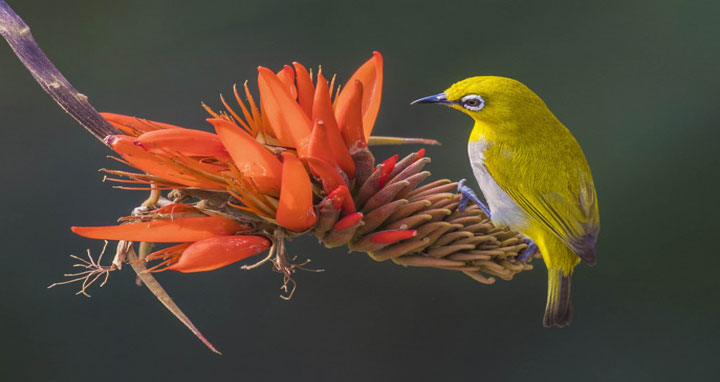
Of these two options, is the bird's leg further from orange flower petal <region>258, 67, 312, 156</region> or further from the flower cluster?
orange flower petal <region>258, 67, 312, 156</region>

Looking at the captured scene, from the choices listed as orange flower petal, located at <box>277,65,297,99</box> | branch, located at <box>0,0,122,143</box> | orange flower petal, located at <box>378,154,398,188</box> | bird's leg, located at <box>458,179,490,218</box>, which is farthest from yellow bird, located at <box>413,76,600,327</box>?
branch, located at <box>0,0,122,143</box>

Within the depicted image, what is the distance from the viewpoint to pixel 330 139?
2.18 ft

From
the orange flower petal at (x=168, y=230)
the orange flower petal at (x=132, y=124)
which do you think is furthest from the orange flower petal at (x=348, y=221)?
the orange flower petal at (x=132, y=124)

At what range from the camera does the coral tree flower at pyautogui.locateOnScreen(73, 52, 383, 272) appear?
2.00 ft

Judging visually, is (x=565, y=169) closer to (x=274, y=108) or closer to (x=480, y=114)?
(x=480, y=114)

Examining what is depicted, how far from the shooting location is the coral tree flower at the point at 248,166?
2.00 feet

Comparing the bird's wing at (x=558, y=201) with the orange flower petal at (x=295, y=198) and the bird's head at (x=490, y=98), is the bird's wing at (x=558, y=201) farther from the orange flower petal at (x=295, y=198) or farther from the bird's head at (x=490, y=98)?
the orange flower petal at (x=295, y=198)

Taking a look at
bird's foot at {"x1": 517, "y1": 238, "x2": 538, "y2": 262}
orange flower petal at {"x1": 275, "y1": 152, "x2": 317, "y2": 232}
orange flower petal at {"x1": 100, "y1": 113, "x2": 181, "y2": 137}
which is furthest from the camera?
bird's foot at {"x1": 517, "y1": 238, "x2": 538, "y2": 262}

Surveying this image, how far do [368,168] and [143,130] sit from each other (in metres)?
0.26

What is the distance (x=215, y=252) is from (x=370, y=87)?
29 centimetres

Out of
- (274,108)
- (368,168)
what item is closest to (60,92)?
(274,108)

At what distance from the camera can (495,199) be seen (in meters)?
0.79

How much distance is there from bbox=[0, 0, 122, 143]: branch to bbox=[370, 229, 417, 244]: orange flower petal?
310 mm

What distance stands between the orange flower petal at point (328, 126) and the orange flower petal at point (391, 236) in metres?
0.09
